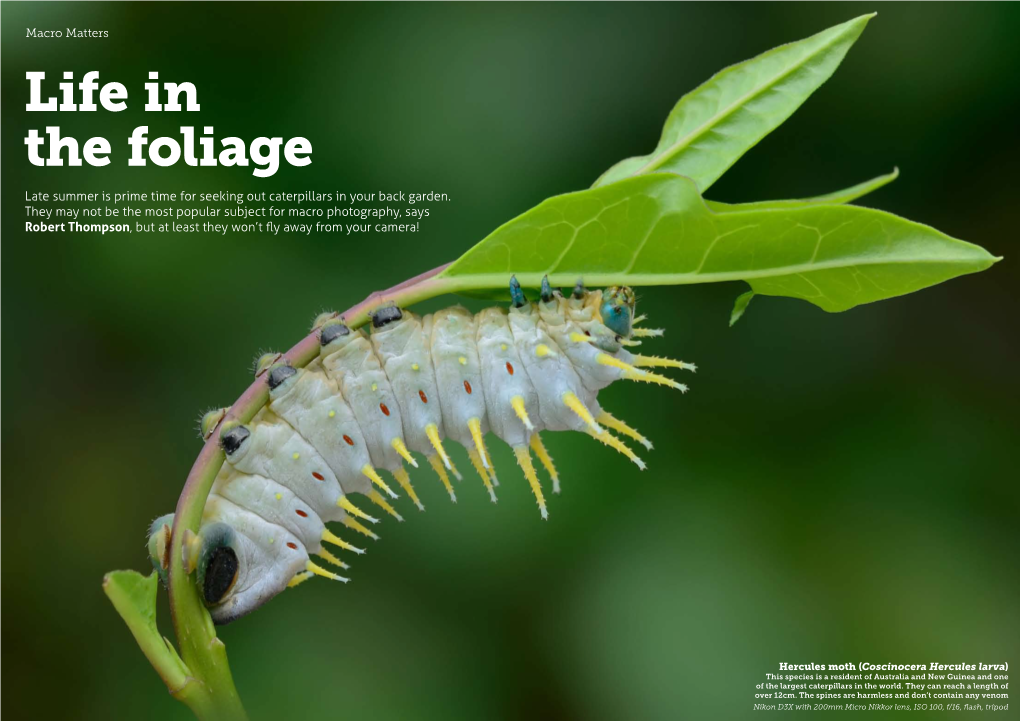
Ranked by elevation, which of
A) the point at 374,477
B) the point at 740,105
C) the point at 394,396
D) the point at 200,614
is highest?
the point at 740,105

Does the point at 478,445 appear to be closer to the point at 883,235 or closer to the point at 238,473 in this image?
the point at 238,473

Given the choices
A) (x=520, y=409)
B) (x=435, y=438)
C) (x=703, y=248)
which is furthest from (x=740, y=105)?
(x=435, y=438)

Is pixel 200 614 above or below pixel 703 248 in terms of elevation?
below

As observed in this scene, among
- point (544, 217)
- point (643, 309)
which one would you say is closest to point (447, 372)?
point (544, 217)

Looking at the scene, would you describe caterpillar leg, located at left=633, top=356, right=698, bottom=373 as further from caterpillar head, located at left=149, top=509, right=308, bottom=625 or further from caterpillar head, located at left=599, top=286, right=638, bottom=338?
caterpillar head, located at left=149, top=509, right=308, bottom=625

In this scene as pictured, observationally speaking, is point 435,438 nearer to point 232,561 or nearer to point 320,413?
point 320,413
